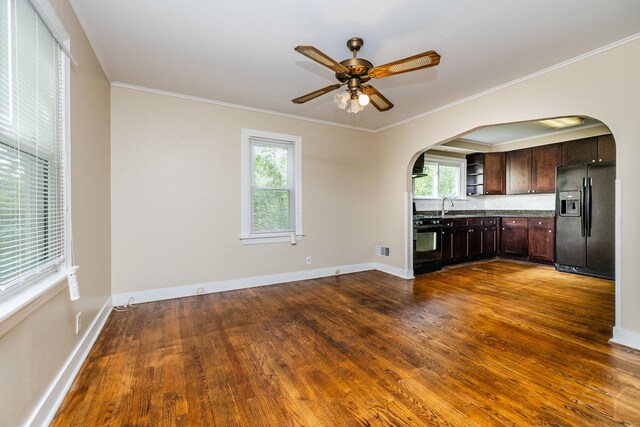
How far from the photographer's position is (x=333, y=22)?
225 centimetres

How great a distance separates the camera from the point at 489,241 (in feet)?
20.2

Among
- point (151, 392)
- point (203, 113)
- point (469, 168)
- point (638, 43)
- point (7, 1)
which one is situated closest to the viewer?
point (7, 1)

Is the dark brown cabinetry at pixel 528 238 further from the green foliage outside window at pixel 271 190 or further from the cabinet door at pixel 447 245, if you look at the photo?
the green foliage outside window at pixel 271 190

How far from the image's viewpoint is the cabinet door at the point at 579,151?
497cm

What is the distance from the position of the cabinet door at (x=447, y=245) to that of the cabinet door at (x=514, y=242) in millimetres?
1654

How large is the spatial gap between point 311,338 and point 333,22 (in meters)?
2.71

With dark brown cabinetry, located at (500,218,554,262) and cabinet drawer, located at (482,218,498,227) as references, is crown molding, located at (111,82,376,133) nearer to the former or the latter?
cabinet drawer, located at (482,218,498,227)

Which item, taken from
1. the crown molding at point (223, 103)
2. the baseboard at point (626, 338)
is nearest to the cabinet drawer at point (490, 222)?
the crown molding at point (223, 103)

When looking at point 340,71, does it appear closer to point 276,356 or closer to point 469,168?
point 276,356

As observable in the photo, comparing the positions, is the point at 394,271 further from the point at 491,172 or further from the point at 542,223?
the point at 491,172

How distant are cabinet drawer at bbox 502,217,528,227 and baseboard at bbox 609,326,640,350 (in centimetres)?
388

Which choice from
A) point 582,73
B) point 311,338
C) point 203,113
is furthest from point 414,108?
point 311,338

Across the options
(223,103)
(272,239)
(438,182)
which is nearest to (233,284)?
(272,239)

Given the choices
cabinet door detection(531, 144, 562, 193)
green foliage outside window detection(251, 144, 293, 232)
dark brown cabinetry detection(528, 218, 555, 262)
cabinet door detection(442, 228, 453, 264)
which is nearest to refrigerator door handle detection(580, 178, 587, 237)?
dark brown cabinetry detection(528, 218, 555, 262)
